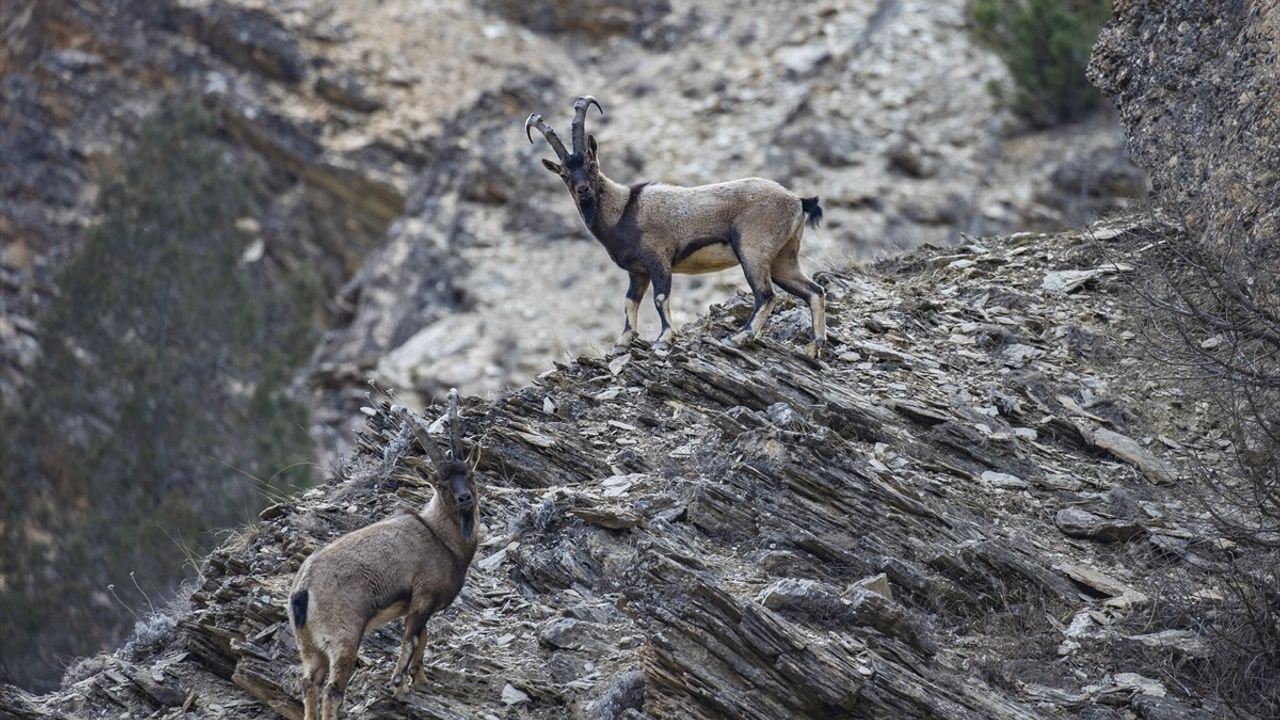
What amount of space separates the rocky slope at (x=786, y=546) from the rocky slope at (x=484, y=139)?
955 centimetres

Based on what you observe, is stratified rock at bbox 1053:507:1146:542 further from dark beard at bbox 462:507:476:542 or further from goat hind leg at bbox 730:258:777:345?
dark beard at bbox 462:507:476:542

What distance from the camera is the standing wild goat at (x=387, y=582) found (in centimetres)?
764

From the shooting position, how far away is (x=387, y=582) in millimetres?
7902

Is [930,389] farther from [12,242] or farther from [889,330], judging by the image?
[12,242]

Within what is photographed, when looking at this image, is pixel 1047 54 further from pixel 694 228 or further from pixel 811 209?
pixel 694 228

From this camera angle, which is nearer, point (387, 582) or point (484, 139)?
point (387, 582)

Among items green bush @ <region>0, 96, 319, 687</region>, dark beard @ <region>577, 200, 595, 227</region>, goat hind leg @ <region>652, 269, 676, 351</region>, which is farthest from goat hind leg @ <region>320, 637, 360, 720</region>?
A: green bush @ <region>0, 96, 319, 687</region>

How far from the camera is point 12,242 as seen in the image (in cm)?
3331

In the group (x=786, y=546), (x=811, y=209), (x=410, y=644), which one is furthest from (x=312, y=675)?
(x=811, y=209)

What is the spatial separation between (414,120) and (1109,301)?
2339cm

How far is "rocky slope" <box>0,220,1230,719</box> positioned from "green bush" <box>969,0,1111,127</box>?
1505 cm

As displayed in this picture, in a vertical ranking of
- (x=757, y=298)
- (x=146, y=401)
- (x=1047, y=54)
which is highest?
(x=757, y=298)

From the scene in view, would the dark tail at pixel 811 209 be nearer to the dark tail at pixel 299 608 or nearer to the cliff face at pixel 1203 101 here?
the cliff face at pixel 1203 101

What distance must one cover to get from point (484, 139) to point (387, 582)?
23.3m
